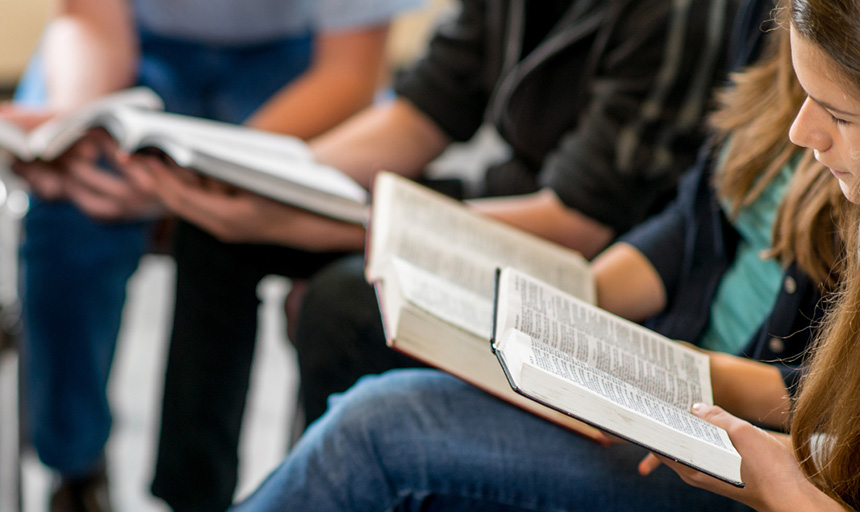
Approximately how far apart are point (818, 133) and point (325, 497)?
0.41 m

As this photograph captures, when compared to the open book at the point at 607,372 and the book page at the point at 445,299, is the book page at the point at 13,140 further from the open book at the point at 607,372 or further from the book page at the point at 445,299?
the open book at the point at 607,372

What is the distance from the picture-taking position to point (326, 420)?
26.1 inches

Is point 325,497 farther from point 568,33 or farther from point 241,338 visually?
point 568,33

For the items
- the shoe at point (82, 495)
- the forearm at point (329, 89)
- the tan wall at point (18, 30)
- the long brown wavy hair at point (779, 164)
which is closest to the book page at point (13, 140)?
the forearm at point (329, 89)

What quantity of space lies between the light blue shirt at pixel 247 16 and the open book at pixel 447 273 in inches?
20.2

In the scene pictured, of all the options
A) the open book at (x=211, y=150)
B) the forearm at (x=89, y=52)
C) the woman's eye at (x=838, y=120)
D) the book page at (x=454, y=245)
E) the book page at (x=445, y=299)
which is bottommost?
the forearm at (x=89, y=52)

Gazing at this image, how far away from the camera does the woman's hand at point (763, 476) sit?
20.2 inches

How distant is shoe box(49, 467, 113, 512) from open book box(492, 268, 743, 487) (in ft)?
2.67

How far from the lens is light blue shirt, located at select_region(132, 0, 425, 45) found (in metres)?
1.27

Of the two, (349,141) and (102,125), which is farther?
(349,141)

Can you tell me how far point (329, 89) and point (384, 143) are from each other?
0.51 ft

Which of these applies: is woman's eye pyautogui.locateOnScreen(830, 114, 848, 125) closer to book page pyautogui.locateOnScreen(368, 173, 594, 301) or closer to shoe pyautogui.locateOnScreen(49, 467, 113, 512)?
book page pyautogui.locateOnScreen(368, 173, 594, 301)

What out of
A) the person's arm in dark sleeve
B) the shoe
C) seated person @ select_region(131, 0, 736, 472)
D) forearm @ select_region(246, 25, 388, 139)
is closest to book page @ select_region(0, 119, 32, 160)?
seated person @ select_region(131, 0, 736, 472)

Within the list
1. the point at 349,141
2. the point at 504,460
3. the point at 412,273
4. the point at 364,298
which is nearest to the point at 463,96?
the point at 349,141
